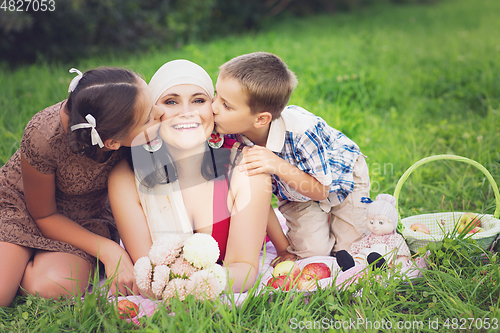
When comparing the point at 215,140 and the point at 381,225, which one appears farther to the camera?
the point at 381,225

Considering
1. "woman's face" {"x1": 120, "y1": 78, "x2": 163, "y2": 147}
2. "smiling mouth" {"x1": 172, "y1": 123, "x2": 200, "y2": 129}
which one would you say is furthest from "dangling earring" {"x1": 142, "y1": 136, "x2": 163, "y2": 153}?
"smiling mouth" {"x1": 172, "y1": 123, "x2": 200, "y2": 129}

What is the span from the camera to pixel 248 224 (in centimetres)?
193

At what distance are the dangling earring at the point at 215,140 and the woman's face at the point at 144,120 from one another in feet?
0.95

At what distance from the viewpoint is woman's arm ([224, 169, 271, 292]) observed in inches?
75.5

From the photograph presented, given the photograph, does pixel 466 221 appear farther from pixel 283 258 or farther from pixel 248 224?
pixel 248 224

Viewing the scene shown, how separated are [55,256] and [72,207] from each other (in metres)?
0.28

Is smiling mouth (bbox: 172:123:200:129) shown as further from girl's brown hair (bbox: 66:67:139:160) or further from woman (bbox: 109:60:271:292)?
girl's brown hair (bbox: 66:67:139:160)

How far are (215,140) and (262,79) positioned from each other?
405 mm

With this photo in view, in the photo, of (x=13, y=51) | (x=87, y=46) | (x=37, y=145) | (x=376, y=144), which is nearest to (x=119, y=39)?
(x=87, y=46)

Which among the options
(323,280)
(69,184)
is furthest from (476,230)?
(69,184)

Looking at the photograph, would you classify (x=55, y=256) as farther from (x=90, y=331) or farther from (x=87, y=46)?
(x=87, y=46)

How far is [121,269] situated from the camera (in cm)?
189

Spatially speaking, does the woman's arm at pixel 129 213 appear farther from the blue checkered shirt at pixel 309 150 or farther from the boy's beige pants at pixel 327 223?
the boy's beige pants at pixel 327 223

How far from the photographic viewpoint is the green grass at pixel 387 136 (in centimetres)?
167
